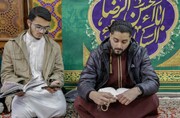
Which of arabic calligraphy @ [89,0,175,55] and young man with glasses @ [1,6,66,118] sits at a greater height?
arabic calligraphy @ [89,0,175,55]

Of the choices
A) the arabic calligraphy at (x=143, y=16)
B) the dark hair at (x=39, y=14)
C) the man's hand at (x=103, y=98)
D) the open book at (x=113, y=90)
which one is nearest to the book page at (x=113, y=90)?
the open book at (x=113, y=90)

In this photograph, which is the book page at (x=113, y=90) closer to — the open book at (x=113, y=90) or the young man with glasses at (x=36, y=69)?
the open book at (x=113, y=90)

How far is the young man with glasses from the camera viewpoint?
3.09 meters

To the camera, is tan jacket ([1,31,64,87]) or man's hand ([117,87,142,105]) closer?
man's hand ([117,87,142,105])

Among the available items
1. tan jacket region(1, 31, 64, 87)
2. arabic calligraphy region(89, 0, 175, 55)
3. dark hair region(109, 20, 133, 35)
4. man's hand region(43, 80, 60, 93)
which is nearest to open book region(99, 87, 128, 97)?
dark hair region(109, 20, 133, 35)

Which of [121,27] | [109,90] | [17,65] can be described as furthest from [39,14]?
[109,90]

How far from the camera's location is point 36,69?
10.9 ft

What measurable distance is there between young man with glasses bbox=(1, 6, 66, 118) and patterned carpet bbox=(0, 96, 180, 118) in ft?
0.76

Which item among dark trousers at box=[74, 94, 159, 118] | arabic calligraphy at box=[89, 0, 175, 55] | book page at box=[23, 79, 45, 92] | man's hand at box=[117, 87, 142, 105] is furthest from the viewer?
arabic calligraphy at box=[89, 0, 175, 55]

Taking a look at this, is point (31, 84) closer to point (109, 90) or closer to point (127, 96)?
point (109, 90)

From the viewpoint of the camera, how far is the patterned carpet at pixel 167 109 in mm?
3283

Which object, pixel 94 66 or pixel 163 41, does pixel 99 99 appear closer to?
pixel 94 66

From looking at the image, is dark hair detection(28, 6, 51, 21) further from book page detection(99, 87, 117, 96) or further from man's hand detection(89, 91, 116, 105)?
man's hand detection(89, 91, 116, 105)

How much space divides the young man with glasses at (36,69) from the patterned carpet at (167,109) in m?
0.23
